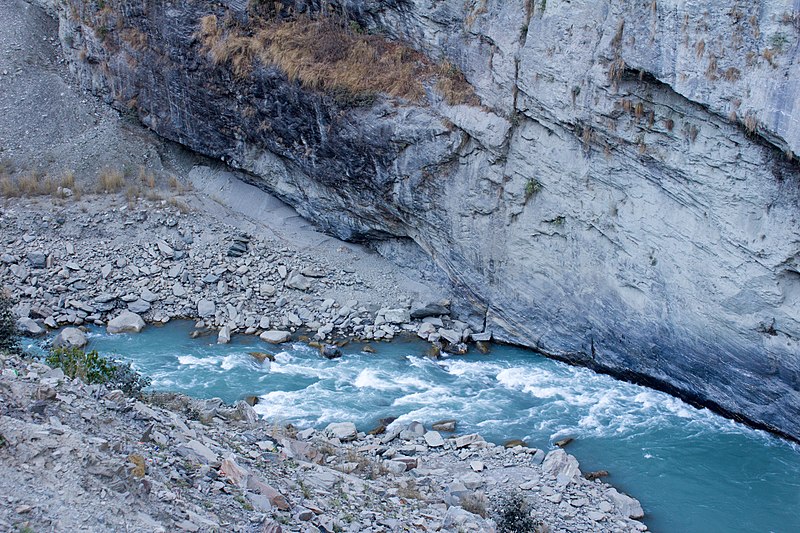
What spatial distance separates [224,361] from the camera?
16.3m

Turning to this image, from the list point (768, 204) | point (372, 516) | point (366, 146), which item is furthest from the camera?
point (366, 146)

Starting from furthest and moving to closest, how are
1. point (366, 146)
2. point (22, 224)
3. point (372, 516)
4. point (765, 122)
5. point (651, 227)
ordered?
1. point (22, 224)
2. point (366, 146)
3. point (651, 227)
4. point (765, 122)
5. point (372, 516)

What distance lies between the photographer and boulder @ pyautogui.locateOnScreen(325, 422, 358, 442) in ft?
43.3

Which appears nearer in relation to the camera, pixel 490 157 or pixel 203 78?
pixel 490 157

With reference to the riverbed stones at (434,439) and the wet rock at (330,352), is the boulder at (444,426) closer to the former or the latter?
the riverbed stones at (434,439)

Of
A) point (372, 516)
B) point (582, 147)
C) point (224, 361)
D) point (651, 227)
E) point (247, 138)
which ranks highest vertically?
point (582, 147)

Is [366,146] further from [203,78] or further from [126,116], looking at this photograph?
[126,116]

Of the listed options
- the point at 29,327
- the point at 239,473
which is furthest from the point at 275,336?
the point at 239,473

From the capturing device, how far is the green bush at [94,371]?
11141mm

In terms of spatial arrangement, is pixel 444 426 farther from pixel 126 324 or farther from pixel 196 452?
pixel 126 324

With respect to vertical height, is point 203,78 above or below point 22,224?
above

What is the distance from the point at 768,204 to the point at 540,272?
16.4 feet

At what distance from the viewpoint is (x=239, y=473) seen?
336 inches

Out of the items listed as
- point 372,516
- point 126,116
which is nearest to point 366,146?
point 126,116
